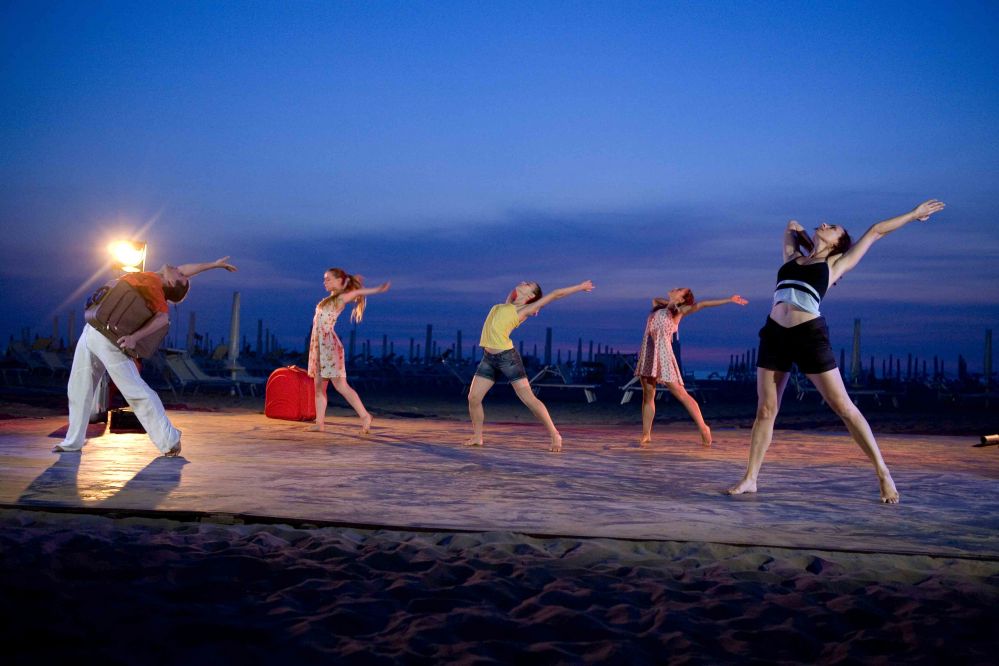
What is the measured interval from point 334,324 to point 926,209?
5.94m

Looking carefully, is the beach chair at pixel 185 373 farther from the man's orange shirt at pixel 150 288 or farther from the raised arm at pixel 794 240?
the raised arm at pixel 794 240

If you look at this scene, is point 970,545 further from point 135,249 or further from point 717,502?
point 135,249

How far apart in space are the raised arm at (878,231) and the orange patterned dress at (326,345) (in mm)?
5321

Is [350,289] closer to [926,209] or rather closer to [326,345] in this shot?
[326,345]

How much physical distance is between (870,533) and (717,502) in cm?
99

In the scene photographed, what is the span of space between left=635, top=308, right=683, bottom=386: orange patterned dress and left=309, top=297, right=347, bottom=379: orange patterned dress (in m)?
2.99

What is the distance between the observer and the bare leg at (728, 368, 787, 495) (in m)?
5.23

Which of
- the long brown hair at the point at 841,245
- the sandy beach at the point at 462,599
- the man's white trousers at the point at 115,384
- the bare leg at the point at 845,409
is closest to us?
the sandy beach at the point at 462,599

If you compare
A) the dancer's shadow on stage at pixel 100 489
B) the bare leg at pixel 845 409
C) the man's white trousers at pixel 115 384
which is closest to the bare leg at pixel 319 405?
the man's white trousers at pixel 115 384

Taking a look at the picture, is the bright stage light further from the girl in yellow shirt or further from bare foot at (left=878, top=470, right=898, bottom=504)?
bare foot at (left=878, top=470, right=898, bottom=504)

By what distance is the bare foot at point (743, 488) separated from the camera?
18.0 feet

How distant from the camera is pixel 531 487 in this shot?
561 cm

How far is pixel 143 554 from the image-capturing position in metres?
3.63

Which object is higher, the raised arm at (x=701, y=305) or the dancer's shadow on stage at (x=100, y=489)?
the raised arm at (x=701, y=305)
